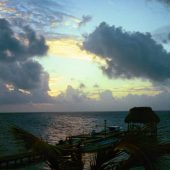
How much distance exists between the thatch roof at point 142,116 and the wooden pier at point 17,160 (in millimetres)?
12628

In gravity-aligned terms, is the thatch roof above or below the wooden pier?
above

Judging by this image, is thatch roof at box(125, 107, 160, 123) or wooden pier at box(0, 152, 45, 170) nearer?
wooden pier at box(0, 152, 45, 170)

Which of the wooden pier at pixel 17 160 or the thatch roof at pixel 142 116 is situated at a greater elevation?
the thatch roof at pixel 142 116

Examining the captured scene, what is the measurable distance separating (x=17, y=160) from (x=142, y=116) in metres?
15.1

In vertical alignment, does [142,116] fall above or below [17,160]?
above

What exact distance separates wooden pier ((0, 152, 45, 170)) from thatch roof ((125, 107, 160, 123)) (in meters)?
12.6

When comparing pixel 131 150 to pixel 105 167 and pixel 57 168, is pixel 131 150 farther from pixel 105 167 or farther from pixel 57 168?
pixel 57 168

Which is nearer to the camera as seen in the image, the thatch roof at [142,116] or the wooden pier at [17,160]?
the wooden pier at [17,160]

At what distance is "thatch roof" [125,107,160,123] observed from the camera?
128 feet

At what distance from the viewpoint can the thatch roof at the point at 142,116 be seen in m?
38.9

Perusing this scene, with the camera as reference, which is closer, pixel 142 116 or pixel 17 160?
pixel 17 160

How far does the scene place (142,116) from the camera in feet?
129

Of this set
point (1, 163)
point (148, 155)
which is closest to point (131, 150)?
point (148, 155)

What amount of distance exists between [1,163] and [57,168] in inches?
944
